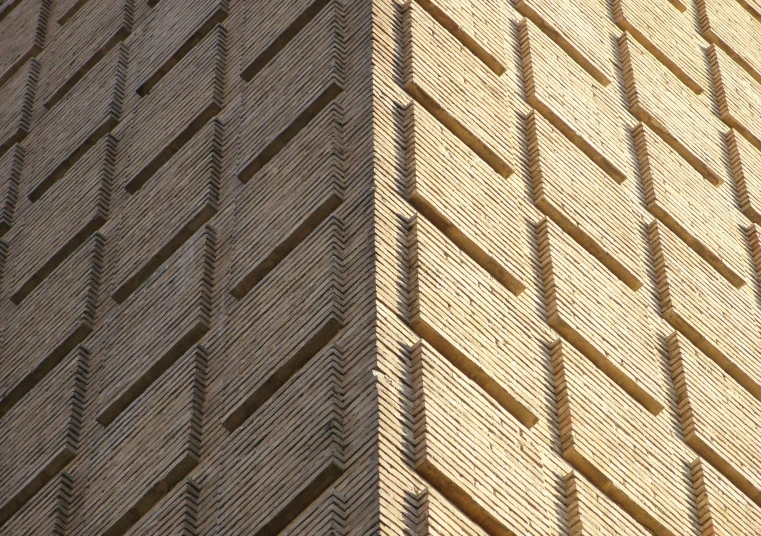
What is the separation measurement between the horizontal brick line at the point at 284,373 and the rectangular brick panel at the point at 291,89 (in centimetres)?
262

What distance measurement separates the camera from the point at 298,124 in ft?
47.9

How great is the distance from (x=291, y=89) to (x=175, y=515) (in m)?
4.22

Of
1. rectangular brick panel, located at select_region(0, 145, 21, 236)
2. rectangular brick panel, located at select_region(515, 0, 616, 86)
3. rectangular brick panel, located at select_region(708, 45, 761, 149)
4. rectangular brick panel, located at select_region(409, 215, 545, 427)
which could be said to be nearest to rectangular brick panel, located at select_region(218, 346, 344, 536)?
rectangular brick panel, located at select_region(409, 215, 545, 427)

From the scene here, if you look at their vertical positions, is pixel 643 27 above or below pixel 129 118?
above

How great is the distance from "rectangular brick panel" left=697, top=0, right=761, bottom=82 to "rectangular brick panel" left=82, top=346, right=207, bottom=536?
8.55m

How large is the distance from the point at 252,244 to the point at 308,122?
123cm

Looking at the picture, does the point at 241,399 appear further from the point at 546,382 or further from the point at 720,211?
the point at 720,211

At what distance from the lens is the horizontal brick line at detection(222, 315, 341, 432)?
1245 centimetres

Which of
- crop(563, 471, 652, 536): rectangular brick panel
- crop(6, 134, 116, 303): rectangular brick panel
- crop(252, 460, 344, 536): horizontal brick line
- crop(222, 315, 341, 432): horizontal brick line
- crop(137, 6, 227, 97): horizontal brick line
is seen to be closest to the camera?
crop(252, 460, 344, 536): horizontal brick line

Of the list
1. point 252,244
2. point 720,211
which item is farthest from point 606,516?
point 720,211

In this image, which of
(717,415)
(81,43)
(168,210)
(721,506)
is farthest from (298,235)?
(81,43)

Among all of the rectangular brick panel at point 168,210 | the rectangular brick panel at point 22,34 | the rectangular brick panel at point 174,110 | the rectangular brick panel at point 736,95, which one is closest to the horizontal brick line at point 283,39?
the rectangular brick panel at point 174,110

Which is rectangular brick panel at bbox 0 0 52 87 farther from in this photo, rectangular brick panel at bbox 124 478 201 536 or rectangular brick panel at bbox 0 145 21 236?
rectangular brick panel at bbox 124 478 201 536

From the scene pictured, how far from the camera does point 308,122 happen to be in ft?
47.7
